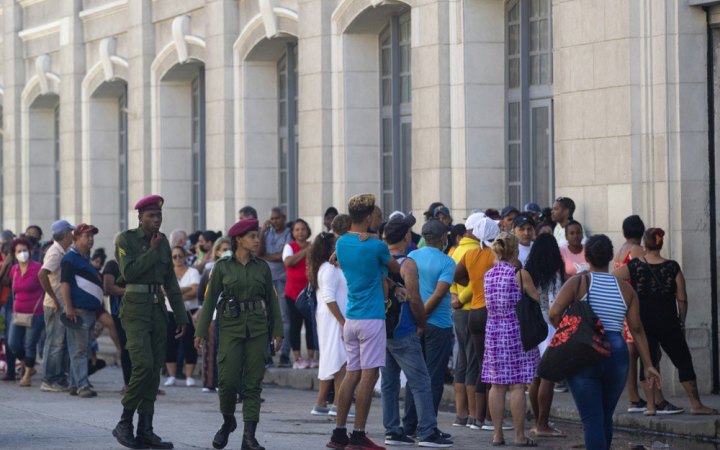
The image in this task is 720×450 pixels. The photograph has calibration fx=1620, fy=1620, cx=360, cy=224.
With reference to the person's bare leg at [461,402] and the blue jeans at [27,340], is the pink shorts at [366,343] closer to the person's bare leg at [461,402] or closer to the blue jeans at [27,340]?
the person's bare leg at [461,402]

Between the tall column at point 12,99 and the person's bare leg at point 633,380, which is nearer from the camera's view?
the person's bare leg at point 633,380

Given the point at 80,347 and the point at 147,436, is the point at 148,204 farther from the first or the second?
the point at 80,347

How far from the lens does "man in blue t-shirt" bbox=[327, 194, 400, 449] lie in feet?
40.2

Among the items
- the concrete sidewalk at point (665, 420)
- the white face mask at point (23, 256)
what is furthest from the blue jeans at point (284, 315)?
the concrete sidewalk at point (665, 420)

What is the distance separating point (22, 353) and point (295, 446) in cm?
745

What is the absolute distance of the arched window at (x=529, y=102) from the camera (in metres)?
18.7

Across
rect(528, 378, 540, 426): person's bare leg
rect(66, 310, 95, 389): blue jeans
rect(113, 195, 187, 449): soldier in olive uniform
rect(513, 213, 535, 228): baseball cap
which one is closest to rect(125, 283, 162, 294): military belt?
rect(113, 195, 187, 449): soldier in olive uniform

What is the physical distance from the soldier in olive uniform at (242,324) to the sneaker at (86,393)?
5187 millimetres

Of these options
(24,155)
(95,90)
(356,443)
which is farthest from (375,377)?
(24,155)

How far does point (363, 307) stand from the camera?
12.3 metres

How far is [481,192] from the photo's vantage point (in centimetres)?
1908

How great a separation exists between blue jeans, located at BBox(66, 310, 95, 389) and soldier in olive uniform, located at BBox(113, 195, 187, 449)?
4305 mm

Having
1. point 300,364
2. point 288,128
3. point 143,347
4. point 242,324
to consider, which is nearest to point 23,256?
point 300,364

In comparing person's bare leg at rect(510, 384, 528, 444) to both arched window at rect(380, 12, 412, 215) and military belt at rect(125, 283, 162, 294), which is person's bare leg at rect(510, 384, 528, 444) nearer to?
military belt at rect(125, 283, 162, 294)
